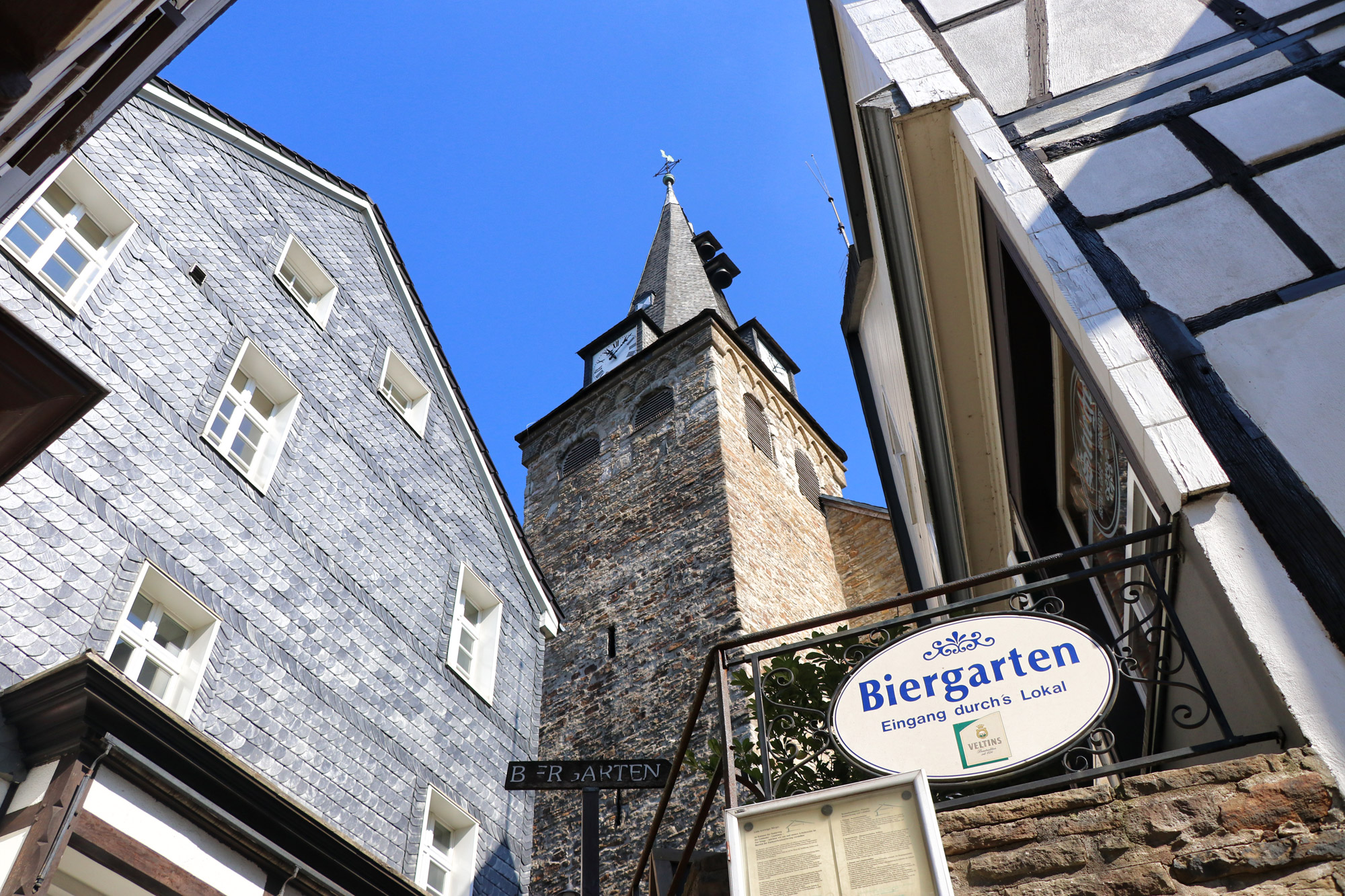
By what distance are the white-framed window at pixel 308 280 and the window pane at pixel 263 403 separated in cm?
138

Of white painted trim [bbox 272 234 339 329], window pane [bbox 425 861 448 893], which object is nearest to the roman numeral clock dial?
white painted trim [bbox 272 234 339 329]

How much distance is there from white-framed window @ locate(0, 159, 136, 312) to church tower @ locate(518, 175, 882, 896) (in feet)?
36.5

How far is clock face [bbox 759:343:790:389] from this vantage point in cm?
3073

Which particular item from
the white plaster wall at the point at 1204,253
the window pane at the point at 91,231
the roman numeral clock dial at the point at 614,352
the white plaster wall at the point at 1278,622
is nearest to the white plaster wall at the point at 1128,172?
the white plaster wall at the point at 1204,253

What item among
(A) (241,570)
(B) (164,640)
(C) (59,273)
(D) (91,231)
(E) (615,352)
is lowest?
(B) (164,640)

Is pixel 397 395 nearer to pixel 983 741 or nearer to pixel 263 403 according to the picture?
pixel 263 403

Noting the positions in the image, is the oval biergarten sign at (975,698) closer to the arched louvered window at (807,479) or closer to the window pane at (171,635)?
the window pane at (171,635)

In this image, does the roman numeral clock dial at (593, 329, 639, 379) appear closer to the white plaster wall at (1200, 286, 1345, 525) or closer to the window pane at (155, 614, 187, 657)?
the window pane at (155, 614, 187, 657)

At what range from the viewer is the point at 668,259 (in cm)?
3491

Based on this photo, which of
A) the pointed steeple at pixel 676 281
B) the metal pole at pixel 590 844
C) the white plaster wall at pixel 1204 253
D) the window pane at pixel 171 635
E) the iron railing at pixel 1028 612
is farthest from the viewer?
the pointed steeple at pixel 676 281

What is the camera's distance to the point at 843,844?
3039 millimetres

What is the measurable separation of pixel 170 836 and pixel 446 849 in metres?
3.28

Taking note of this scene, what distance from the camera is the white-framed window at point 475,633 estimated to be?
1018cm

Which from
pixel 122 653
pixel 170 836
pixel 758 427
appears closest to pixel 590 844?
pixel 170 836
